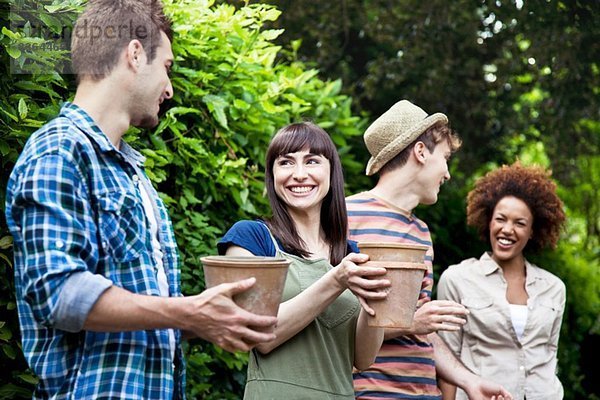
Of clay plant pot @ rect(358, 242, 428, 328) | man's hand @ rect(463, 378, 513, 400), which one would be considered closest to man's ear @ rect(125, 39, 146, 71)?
clay plant pot @ rect(358, 242, 428, 328)

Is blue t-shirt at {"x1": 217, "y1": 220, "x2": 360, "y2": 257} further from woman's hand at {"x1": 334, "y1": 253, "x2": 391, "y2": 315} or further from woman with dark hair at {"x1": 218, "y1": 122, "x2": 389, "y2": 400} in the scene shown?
woman's hand at {"x1": 334, "y1": 253, "x2": 391, "y2": 315}

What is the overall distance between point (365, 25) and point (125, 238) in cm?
572

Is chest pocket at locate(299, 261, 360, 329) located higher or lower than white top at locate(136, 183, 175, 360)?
lower

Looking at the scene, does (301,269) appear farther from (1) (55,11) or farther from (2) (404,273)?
(1) (55,11)

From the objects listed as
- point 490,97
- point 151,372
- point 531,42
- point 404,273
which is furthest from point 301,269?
point 490,97

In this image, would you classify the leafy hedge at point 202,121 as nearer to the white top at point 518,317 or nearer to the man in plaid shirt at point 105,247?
the man in plaid shirt at point 105,247

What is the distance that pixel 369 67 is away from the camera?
25.0 ft

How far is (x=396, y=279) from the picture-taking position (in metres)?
2.55

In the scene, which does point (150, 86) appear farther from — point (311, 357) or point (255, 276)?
point (311, 357)

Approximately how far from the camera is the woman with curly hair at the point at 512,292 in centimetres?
428

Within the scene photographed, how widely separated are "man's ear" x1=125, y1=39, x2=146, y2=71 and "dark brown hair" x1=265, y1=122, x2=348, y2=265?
0.93 meters

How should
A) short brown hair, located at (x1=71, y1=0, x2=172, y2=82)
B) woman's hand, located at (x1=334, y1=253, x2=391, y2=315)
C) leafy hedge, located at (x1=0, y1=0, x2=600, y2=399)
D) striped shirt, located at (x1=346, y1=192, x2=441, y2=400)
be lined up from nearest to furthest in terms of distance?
short brown hair, located at (x1=71, y1=0, x2=172, y2=82), woman's hand, located at (x1=334, y1=253, x2=391, y2=315), leafy hedge, located at (x1=0, y1=0, x2=600, y2=399), striped shirt, located at (x1=346, y1=192, x2=441, y2=400)

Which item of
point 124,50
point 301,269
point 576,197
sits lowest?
point 576,197

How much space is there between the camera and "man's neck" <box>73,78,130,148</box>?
7.36 ft
